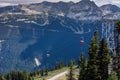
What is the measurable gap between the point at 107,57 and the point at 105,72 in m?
2.71

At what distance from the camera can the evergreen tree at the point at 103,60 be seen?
200ft

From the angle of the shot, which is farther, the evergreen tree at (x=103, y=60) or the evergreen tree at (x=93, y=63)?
the evergreen tree at (x=103, y=60)

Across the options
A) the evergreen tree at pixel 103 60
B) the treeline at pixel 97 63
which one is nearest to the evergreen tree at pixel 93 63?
the treeline at pixel 97 63

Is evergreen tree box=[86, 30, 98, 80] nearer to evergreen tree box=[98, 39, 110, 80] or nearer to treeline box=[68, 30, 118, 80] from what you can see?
treeline box=[68, 30, 118, 80]

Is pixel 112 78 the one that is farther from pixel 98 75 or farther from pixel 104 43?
pixel 104 43

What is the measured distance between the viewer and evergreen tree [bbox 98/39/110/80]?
200 feet

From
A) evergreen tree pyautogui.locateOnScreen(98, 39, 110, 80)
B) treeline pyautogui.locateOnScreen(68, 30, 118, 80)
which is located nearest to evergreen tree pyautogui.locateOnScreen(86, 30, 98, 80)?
treeline pyautogui.locateOnScreen(68, 30, 118, 80)

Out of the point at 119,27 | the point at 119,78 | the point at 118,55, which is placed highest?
the point at 119,27

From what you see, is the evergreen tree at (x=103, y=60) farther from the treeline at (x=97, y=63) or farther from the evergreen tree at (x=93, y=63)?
the evergreen tree at (x=93, y=63)

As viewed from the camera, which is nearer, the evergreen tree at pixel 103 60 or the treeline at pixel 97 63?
the treeline at pixel 97 63

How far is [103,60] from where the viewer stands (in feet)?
199

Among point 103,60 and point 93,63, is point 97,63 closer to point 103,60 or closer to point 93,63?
point 103,60

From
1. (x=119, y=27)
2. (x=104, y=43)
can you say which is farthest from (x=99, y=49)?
(x=119, y=27)

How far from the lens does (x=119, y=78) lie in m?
63.4
